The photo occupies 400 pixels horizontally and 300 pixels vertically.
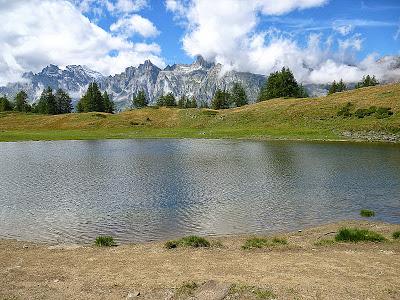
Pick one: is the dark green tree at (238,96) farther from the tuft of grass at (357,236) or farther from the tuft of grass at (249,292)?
the tuft of grass at (249,292)

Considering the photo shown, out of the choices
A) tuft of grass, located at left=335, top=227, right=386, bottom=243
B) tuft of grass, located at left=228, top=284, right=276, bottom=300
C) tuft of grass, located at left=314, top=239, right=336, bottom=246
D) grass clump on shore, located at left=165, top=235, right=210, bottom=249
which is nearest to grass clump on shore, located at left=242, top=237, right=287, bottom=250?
tuft of grass, located at left=314, top=239, right=336, bottom=246

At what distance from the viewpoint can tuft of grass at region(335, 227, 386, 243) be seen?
67.8 ft

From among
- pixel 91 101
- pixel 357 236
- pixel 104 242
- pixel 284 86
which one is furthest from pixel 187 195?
pixel 91 101

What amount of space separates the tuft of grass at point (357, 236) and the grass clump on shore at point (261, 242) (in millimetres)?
2993

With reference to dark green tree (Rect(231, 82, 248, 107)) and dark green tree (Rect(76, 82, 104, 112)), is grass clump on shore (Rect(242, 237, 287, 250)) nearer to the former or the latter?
dark green tree (Rect(76, 82, 104, 112))

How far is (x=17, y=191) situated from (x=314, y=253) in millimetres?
28660

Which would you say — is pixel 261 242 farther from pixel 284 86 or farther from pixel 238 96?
pixel 238 96

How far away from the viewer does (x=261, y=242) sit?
2058cm

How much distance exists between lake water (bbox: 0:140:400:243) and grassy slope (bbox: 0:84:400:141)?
133ft

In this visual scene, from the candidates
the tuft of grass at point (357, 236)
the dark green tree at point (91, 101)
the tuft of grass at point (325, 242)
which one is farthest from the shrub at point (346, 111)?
the dark green tree at point (91, 101)

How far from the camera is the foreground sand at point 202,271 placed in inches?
563

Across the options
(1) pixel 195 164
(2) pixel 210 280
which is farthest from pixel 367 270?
(1) pixel 195 164

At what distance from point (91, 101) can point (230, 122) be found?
89.8m

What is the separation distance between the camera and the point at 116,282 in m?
15.5
